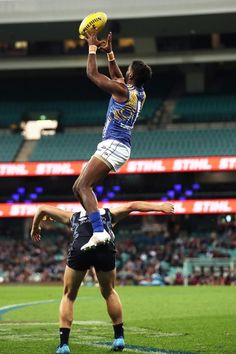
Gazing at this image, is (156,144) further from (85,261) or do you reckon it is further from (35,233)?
(85,261)

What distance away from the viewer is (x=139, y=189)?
4247 cm

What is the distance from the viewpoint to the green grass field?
9.41 metres

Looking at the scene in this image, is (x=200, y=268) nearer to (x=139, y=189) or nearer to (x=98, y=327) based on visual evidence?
(x=139, y=189)

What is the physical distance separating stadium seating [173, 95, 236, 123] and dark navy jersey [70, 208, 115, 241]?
116ft

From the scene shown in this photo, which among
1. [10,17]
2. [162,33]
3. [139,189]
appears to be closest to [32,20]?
[10,17]

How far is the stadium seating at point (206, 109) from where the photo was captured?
44219 mm

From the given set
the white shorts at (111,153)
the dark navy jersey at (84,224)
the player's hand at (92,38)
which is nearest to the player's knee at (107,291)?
the dark navy jersey at (84,224)

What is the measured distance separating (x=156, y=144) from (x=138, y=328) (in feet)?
101

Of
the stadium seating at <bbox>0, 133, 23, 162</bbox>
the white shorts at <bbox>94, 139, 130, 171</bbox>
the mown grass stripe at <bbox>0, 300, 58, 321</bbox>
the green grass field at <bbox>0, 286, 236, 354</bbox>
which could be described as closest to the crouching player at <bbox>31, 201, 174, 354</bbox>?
the green grass field at <bbox>0, 286, 236, 354</bbox>

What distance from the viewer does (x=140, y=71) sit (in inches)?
378

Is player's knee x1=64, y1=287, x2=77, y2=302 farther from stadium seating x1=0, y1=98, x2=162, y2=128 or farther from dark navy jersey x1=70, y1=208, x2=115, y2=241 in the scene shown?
stadium seating x1=0, y1=98, x2=162, y2=128

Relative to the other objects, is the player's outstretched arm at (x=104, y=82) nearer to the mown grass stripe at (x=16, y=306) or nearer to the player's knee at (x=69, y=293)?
the player's knee at (x=69, y=293)

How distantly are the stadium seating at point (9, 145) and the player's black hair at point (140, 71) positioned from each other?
3340 cm

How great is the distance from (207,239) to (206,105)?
821 centimetres
